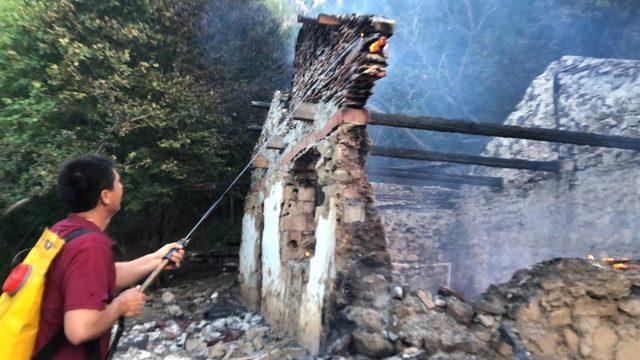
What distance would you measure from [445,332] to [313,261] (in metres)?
1.48

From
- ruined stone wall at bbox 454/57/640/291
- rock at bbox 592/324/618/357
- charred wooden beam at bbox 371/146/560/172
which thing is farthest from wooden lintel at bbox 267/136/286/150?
ruined stone wall at bbox 454/57/640/291

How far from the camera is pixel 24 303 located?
1.57 metres

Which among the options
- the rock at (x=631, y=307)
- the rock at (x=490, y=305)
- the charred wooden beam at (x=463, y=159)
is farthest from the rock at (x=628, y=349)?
the charred wooden beam at (x=463, y=159)

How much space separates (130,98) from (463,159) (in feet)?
21.1

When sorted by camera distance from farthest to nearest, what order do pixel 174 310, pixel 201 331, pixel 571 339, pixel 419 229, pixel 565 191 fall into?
pixel 419 229
pixel 174 310
pixel 565 191
pixel 201 331
pixel 571 339

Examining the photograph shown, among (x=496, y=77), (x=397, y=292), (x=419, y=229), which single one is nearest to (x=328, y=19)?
(x=397, y=292)

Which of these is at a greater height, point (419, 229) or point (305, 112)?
point (305, 112)

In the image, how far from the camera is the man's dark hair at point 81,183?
6.02ft

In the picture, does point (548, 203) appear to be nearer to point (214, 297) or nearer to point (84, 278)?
point (214, 297)

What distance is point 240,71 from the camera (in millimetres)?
11219

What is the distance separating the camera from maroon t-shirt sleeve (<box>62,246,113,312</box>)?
1576 mm

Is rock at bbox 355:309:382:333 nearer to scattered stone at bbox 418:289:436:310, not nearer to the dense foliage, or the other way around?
scattered stone at bbox 418:289:436:310

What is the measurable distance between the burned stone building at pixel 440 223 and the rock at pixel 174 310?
1.20 m

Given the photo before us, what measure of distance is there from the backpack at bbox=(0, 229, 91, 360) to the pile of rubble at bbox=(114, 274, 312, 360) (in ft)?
9.00
